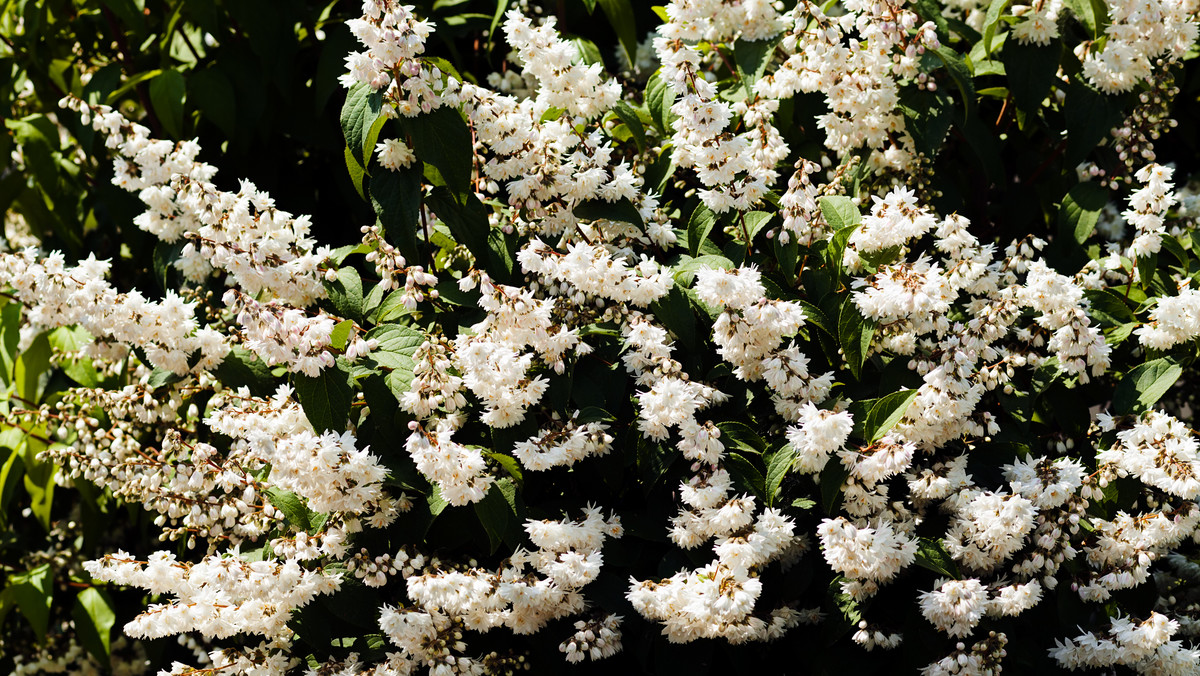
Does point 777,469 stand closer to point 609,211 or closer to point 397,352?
point 609,211

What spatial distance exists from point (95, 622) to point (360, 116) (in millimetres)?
2485

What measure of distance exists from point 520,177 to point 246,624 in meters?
1.60

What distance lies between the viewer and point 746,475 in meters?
2.77

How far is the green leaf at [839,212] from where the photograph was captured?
300 cm

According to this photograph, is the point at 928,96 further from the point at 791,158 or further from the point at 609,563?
the point at 609,563

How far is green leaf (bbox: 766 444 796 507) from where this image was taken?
269cm

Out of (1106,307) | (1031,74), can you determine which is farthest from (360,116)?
(1106,307)

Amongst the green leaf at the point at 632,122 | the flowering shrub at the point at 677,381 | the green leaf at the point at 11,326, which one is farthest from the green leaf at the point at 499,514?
the green leaf at the point at 11,326

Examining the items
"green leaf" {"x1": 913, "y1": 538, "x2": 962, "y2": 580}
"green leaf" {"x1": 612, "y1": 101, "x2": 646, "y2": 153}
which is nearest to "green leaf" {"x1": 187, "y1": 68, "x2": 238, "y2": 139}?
"green leaf" {"x1": 612, "y1": 101, "x2": 646, "y2": 153}

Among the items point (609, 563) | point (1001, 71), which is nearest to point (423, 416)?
point (609, 563)

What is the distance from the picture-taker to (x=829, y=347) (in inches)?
117

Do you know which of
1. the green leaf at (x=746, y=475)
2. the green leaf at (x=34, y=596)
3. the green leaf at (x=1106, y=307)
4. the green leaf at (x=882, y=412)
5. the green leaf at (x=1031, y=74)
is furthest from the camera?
the green leaf at (x=34, y=596)

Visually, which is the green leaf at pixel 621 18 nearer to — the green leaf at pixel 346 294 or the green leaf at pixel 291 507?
the green leaf at pixel 346 294

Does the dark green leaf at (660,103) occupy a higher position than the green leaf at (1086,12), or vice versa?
the dark green leaf at (660,103)
